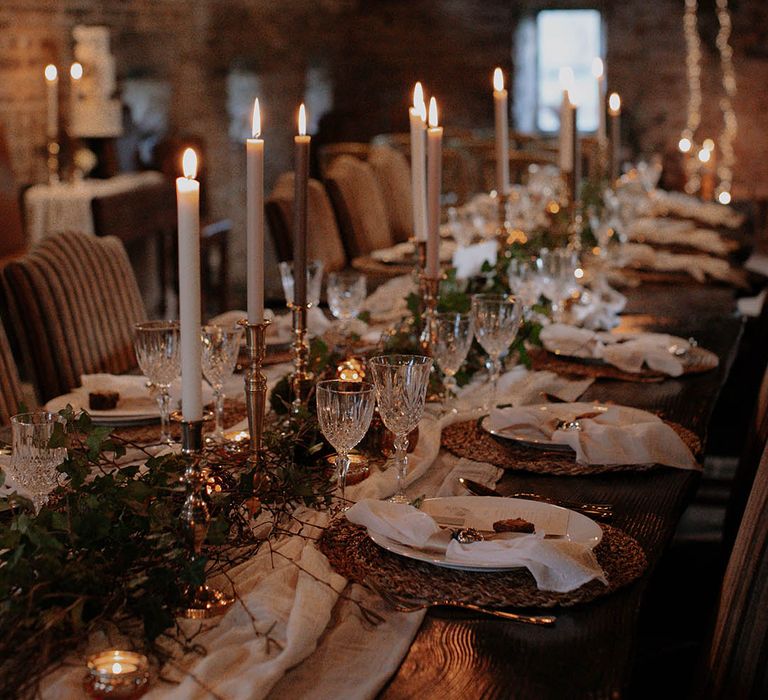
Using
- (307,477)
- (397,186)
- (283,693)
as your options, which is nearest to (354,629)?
(283,693)

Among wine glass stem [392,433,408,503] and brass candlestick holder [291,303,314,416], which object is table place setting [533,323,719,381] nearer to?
brass candlestick holder [291,303,314,416]

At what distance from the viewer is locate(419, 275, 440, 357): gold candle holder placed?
177 centimetres

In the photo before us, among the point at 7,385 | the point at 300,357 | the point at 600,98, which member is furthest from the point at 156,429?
the point at 600,98

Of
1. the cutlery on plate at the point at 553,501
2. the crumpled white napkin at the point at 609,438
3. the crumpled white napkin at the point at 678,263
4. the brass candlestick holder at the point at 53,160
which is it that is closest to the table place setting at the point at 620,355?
the crumpled white napkin at the point at 609,438

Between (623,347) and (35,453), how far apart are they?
49.7 inches

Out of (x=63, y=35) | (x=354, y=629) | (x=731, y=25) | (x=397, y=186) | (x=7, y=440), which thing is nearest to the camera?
(x=354, y=629)

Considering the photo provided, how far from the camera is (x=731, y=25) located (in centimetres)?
843

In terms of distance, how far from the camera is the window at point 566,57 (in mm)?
8836

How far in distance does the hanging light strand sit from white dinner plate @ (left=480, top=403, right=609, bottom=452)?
708cm

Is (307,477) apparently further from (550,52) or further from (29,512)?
(550,52)

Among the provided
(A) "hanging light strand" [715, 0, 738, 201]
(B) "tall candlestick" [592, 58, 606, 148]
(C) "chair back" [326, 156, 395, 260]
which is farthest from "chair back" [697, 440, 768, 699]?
(A) "hanging light strand" [715, 0, 738, 201]

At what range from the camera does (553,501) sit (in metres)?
1.40

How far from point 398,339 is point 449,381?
0.36 ft

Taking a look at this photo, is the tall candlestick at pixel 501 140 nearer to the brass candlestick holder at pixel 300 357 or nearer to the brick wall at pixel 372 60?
the brass candlestick holder at pixel 300 357
